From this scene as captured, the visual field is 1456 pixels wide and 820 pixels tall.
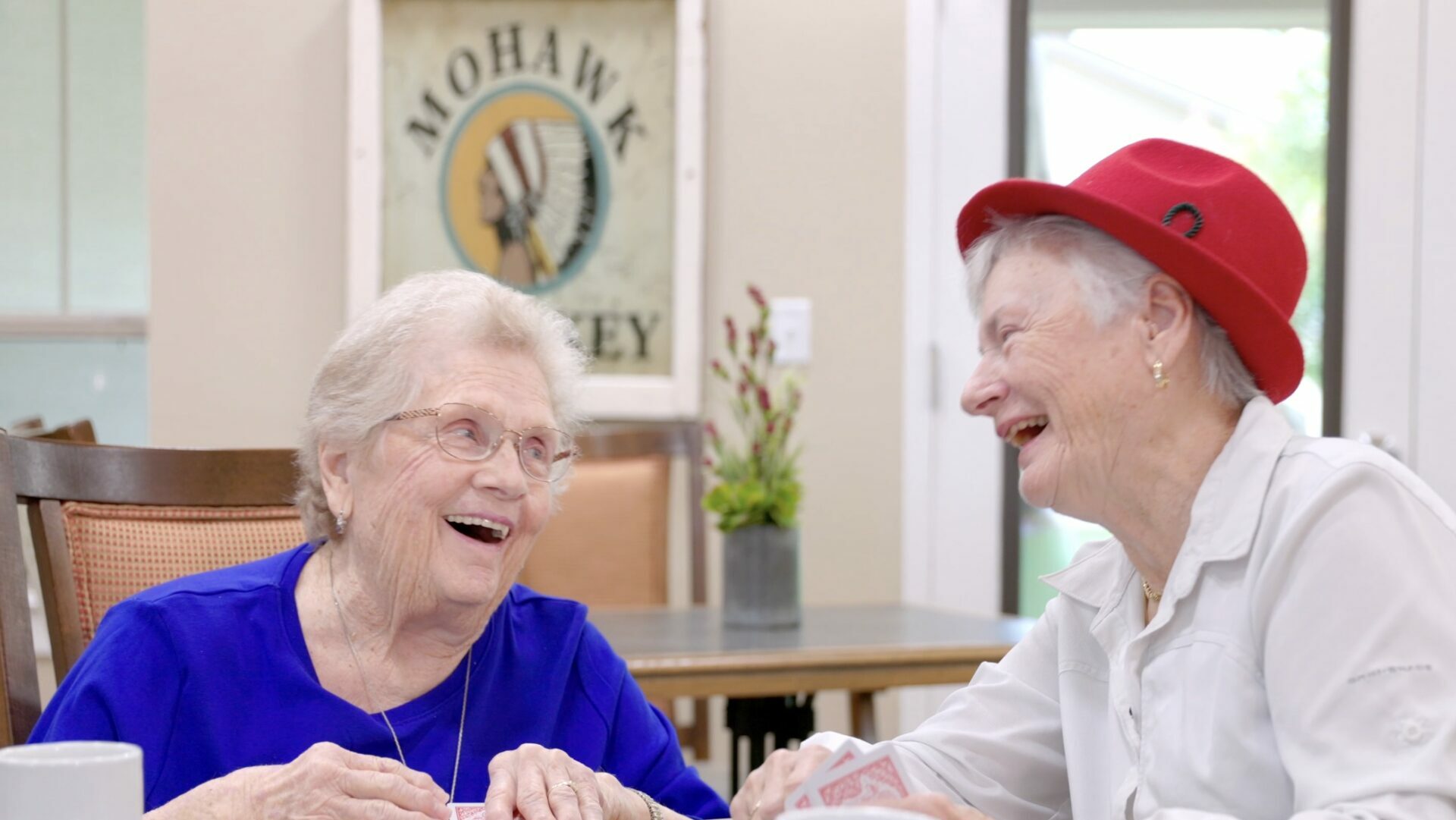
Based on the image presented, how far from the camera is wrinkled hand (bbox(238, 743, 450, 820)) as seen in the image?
124 cm

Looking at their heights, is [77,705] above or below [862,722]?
above

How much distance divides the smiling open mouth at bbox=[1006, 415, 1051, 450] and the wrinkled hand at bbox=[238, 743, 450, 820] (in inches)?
25.2

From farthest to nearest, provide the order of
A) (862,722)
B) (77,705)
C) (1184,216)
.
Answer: (862,722) → (77,705) → (1184,216)

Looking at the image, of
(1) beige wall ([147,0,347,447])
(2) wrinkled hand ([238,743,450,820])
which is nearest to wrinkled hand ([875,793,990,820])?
(2) wrinkled hand ([238,743,450,820])

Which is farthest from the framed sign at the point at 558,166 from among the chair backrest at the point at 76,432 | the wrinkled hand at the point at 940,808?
the wrinkled hand at the point at 940,808

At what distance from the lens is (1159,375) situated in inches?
Answer: 51.9

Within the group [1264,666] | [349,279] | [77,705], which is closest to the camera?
[1264,666]

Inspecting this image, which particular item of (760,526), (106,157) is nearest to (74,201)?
(106,157)

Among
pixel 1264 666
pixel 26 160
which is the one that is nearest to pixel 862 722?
pixel 1264 666

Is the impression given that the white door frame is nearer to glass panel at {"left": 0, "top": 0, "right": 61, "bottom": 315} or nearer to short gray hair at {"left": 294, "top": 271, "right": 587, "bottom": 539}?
short gray hair at {"left": 294, "top": 271, "right": 587, "bottom": 539}

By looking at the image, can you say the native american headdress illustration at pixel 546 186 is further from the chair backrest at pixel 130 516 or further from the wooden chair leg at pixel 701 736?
the chair backrest at pixel 130 516

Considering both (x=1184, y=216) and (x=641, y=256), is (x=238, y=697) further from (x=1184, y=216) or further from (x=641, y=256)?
(x=641, y=256)

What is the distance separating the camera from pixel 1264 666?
3.86 ft

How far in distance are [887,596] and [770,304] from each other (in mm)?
815
